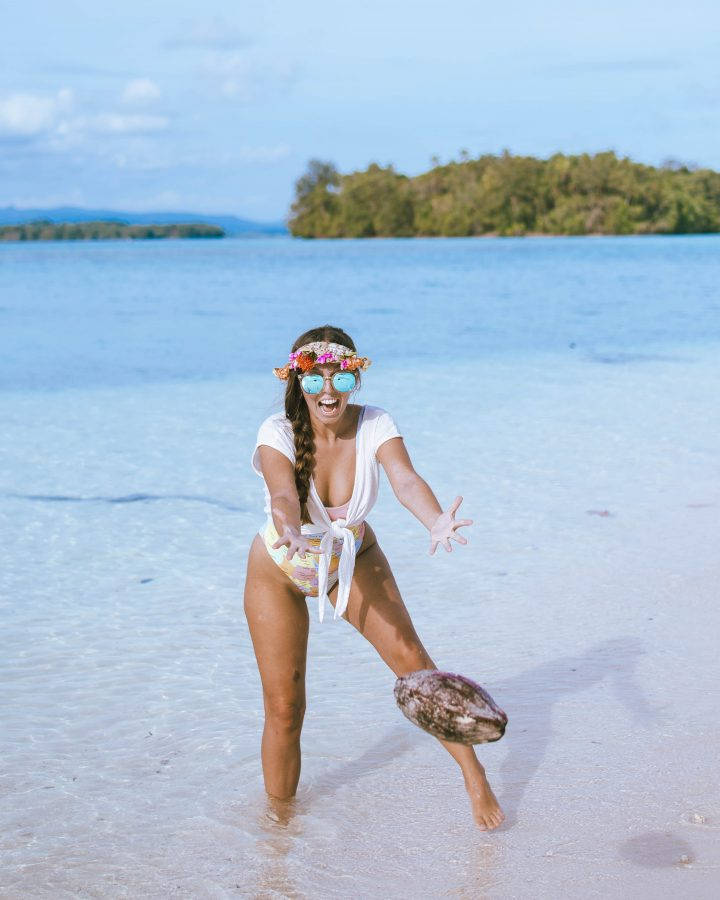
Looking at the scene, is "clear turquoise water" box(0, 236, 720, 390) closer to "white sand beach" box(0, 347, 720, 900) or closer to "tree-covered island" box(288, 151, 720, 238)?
"white sand beach" box(0, 347, 720, 900)

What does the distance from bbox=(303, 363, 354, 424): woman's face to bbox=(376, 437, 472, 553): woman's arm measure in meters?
0.19

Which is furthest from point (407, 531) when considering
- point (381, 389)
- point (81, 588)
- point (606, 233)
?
point (606, 233)

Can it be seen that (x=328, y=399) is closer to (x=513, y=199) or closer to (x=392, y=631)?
(x=392, y=631)

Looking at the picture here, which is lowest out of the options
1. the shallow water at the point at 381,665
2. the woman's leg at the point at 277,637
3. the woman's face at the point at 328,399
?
the shallow water at the point at 381,665

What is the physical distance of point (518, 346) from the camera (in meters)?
22.1

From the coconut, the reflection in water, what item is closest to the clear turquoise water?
the reflection in water

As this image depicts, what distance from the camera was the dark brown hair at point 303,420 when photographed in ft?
12.6

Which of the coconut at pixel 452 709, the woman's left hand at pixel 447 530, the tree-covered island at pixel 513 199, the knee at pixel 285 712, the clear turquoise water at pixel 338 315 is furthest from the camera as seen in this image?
the tree-covered island at pixel 513 199


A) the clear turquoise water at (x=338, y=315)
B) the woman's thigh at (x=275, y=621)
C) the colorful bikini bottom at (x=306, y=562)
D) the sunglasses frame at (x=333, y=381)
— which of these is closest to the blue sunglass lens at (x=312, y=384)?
the sunglasses frame at (x=333, y=381)

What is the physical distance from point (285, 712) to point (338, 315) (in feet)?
86.5

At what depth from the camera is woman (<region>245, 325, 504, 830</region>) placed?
12.5 ft

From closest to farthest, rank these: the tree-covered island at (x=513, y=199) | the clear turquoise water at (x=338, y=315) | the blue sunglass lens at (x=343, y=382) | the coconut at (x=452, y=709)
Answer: the coconut at (x=452, y=709), the blue sunglass lens at (x=343, y=382), the clear turquoise water at (x=338, y=315), the tree-covered island at (x=513, y=199)

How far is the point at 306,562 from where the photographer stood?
387 centimetres

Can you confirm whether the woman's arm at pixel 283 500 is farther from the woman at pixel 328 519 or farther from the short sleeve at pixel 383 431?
the short sleeve at pixel 383 431
